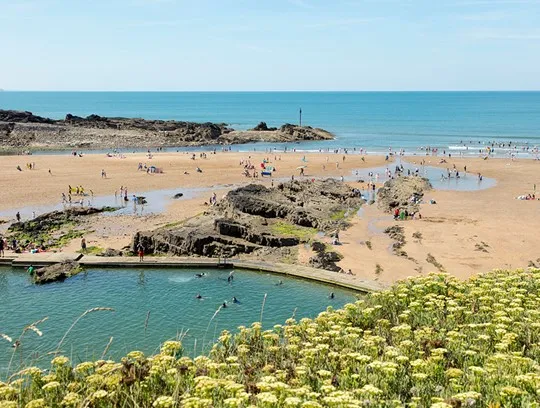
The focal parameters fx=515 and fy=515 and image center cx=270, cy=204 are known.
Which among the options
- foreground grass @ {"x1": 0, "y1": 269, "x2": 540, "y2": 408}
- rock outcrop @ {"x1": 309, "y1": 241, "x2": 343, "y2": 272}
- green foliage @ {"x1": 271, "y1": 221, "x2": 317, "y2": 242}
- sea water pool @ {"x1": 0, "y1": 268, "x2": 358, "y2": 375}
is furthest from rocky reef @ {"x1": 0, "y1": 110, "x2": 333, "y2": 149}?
foreground grass @ {"x1": 0, "y1": 269, "x2": 540, "y2": 408}

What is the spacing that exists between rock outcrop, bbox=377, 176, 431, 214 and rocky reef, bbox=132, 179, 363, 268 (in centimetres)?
245

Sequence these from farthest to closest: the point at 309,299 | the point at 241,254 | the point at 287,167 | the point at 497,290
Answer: the point at 287,167 → the point at 241,254 → the point at 309,299 → the point at 497,290

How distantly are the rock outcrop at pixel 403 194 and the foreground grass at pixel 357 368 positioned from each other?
28.6 m

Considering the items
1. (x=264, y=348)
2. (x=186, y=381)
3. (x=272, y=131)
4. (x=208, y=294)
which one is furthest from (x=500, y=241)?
(x=272, y=131)

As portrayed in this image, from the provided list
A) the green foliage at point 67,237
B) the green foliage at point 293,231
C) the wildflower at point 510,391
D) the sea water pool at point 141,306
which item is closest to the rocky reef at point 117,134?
the green foliage at point 67,237

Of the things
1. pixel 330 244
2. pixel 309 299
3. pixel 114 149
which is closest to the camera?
pixel 309 299

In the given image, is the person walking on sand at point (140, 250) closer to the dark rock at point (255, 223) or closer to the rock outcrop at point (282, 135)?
the dark rock at point (255, 223)

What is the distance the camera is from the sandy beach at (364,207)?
97.6 feet

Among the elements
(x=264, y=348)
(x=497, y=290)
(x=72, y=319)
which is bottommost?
(x=72, y=319)

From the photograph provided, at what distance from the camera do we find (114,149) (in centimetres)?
8925

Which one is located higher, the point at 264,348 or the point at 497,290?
the point at 497,290

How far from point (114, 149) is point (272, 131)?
3442cm

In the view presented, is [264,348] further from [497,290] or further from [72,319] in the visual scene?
[72,319]

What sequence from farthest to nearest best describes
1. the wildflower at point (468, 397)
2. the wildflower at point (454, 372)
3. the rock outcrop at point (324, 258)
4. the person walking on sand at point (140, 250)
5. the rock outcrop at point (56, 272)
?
the person walking on sand at point (140, 250) → the rock outcrop at point (324, 258) → the rock outcrop at point (56, 272) → the wildflower at point (454, 372) → the wildflower at point (468, 397)
